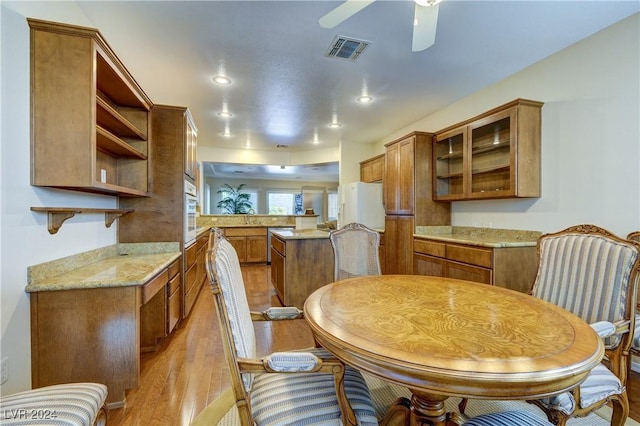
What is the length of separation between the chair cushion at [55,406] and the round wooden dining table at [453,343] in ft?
2.94

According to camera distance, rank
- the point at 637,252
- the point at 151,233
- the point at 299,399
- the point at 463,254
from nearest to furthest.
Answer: the point at 299,399
the point at 637,252
the point at 151,233
the point at 463,254

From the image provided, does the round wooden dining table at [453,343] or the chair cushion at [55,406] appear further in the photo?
the chair cushion at [55,406]

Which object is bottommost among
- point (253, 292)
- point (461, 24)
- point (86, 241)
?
point (253, 292)

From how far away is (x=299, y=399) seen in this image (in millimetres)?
1070

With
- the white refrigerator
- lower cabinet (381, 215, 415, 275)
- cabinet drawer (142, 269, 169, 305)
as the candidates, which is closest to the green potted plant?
the white refrigerator

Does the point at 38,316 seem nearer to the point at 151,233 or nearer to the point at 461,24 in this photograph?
the point at 151,233

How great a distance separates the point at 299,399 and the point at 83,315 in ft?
4.63

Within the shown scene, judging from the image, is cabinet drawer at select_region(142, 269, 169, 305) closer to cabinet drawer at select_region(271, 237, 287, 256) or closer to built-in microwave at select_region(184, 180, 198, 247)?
built-in microwave at select_region(184, 180, 198, 247)

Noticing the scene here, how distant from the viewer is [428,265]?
3.67 metres

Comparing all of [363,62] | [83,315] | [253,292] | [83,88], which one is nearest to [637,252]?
[363,62]

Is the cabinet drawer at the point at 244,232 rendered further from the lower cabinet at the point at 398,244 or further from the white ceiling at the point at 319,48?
the lower cabinet at the point at 398,244

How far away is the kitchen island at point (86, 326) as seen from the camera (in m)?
1.62

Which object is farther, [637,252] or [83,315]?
[83,315]

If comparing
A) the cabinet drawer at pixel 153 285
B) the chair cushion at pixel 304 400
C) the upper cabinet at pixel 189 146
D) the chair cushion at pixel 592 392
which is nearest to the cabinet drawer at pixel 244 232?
the upper cabinet at pixel 189 146
